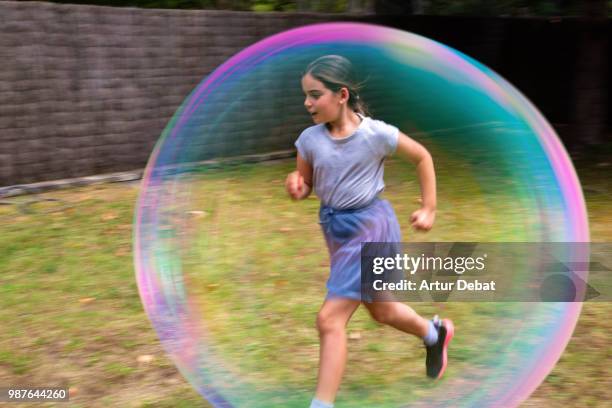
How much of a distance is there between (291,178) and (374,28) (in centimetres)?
68

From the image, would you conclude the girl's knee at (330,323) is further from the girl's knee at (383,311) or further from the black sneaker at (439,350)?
the black sneaker at (439,350)

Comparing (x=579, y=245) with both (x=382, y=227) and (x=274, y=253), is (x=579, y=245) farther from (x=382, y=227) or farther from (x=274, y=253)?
(x=274, y=253)

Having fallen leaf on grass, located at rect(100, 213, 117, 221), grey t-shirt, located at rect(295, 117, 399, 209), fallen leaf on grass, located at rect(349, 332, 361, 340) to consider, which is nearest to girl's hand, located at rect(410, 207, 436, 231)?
grey t-shirt, located at rect(295, 117, 399, 209)

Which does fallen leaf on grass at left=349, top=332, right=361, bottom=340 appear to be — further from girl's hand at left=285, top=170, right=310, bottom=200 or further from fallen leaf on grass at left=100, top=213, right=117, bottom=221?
fallen leaf on grass at left=100, top=213, right=117, bottom=221

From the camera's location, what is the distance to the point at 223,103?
3.38m

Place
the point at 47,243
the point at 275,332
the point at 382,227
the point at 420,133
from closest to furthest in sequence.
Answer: the point at 382,227 → the point at 420,133 → the point at 275,332 → the point at 47,243

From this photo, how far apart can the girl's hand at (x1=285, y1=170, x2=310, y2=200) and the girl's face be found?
0.28 metres

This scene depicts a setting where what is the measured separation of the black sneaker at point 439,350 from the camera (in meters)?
3.54

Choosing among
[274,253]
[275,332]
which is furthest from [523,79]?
[275,332]

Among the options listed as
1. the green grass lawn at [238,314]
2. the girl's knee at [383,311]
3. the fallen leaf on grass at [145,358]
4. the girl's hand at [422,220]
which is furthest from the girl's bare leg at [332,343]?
the fallen leaf on grass at [145,358]

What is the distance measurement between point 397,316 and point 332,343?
1.21 feet

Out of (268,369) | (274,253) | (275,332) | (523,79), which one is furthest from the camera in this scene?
(523,79)

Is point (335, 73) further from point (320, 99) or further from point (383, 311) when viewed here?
point (383, 311)

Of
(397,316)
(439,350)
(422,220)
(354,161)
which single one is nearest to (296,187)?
(354,161)
